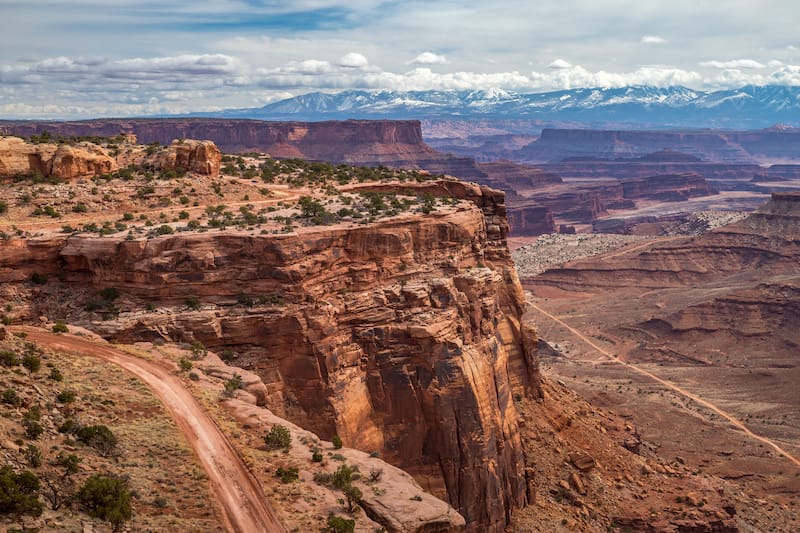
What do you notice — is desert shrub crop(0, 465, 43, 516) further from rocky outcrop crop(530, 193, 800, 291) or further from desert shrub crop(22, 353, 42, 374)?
rocky outcrop crop(530, 193, 800, 291)

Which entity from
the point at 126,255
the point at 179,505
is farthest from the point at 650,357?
the point at 179,505

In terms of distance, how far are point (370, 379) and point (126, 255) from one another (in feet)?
36.3

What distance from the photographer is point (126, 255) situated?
3098 centimetres

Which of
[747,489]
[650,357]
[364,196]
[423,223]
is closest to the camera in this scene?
[423,223]

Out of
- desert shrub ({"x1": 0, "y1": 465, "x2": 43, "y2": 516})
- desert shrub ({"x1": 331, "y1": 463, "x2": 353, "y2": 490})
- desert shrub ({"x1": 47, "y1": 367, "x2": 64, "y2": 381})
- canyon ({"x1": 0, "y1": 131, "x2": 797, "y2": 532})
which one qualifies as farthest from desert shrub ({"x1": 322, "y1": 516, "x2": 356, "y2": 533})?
desert shrub ({"x1": 47, "y1": 367, "x2": 64, "y2": 381})

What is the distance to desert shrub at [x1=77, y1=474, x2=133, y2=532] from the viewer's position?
1834 cm

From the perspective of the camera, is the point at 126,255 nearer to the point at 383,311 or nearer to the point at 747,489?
the point at 383,311

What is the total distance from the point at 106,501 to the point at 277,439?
6.65m

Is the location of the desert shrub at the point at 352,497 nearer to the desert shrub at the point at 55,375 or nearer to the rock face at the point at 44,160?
the desert shrub at the point at 55,375

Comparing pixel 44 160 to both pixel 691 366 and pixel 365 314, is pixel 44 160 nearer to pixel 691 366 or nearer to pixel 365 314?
pixel 365 314

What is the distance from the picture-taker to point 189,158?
43562mm

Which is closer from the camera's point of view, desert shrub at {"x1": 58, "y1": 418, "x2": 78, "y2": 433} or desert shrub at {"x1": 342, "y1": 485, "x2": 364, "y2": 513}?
desert shrub at {"x1": 58, "y1": 418, "x2": 78, "y2": 433}

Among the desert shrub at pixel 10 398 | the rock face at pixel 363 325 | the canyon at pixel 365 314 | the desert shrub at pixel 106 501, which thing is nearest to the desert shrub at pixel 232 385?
the canyon at pixel 365 314

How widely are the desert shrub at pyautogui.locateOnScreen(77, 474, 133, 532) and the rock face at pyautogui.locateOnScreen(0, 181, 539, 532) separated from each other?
10563 millimetres
